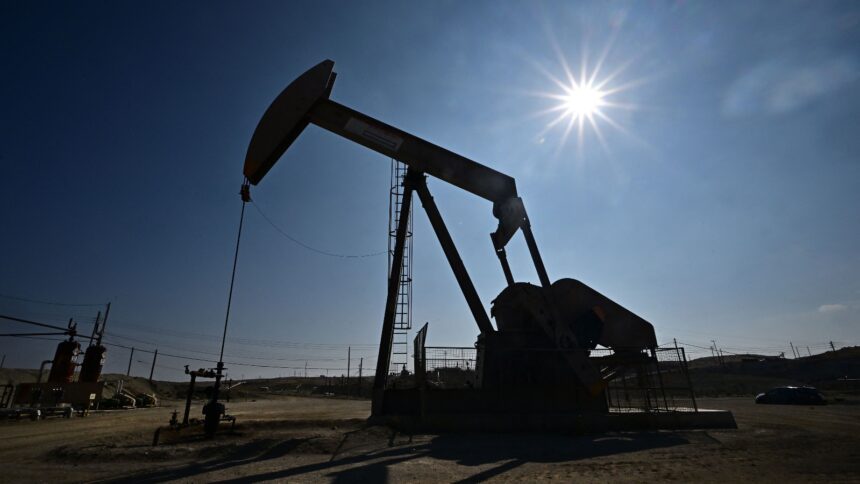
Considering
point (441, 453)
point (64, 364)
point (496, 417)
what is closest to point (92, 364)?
point (64, 364)

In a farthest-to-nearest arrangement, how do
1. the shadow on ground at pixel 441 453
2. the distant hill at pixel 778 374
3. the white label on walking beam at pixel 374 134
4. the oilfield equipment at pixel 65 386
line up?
the distant hill at pixel 778 374
the oilfield equipment at pixel 65 386
the white label on walking beam at pixel 374 134
the shadow on ground at pixel 441 453

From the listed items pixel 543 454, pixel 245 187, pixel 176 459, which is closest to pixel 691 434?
pixel 543 454

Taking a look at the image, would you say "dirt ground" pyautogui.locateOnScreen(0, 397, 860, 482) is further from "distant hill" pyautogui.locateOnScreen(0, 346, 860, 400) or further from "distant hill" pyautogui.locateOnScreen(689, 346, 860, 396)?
"distant hill" pyautogui.locateOnScreen(689, 346, 860, 396)

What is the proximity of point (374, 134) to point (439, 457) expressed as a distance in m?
7.64

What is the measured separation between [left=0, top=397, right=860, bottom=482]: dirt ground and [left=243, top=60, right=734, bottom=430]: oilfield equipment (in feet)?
2.70

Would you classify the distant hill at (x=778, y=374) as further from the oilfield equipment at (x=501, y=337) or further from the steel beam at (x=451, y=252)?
the steel beam at (x=451, y=252)

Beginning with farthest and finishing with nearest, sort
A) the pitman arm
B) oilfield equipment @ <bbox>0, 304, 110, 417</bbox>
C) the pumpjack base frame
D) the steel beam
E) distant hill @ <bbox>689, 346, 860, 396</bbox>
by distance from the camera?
distant hill @ <bbox>689, 346, 860, 396</bbox> < oilfield equipment @ <bbox>0, 304, 110, 417</bbox> < the steel beam < the pitman arm < the pumpjack base frame

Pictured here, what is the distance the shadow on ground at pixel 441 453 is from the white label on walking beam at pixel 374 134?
699 centimetres

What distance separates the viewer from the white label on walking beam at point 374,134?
10.3 meters

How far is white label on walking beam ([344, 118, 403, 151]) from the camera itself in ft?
33.8

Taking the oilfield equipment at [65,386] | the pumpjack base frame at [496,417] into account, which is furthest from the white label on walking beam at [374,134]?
the oilfield equipment at [65,386]

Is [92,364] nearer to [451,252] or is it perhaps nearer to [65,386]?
[65,386]

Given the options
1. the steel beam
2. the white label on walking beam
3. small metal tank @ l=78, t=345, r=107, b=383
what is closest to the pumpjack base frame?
the steel beam

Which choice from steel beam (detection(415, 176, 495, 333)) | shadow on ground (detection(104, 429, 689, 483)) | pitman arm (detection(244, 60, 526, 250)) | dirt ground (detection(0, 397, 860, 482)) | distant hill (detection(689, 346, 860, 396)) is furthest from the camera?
distant hill (detection(689, 346, 860, 396))
